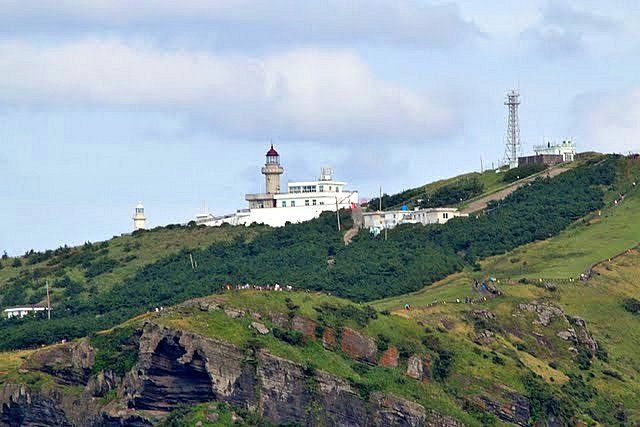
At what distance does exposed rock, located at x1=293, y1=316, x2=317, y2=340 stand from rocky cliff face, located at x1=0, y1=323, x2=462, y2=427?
8.50 metres

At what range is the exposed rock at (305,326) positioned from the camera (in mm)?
195875

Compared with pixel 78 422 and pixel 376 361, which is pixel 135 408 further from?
pixel 376 361

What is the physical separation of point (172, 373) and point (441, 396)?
23346 millimetres

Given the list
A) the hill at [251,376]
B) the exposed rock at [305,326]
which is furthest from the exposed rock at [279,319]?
the exposed rock at [305,326]

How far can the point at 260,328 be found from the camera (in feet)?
629

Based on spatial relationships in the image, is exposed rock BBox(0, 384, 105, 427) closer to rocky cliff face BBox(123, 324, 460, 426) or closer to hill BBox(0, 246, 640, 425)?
hill BBox(0, 246, 640, 425)

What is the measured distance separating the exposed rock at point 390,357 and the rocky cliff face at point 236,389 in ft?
28.5

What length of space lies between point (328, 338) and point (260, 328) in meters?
7.95

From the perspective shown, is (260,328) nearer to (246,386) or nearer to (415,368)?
(246,386)

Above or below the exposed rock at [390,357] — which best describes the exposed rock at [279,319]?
above

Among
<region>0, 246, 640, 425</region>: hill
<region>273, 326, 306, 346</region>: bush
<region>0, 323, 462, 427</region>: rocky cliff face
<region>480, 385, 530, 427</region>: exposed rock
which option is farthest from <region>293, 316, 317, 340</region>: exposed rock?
<region>480, 385, 530, 427</region>: exposed rock

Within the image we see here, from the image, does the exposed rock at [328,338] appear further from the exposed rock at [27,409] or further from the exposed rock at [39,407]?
the exposed rock at [27,409]

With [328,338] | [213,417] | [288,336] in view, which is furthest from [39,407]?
[328,338]

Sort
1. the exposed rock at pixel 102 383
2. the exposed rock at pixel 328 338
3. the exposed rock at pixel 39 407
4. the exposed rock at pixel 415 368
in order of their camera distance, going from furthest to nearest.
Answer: the exposed rock at pixel 415 368 → the exposed rock at pixel 328 338 → the exposed rock at pixel 39 407 → the exposed rock at pixel 102 383
